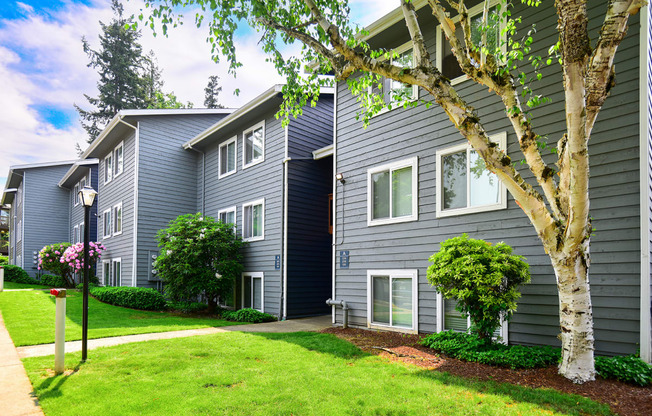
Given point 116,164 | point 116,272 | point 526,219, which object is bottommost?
point 116,272

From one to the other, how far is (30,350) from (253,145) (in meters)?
8.90

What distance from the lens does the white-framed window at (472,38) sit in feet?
24.0

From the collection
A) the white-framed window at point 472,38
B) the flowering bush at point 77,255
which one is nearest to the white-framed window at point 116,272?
the flowering bush at point 77,255

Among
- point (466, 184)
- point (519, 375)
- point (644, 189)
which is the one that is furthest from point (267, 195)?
point (644, 189)

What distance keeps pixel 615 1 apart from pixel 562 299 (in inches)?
138

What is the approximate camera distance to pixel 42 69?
21500mm

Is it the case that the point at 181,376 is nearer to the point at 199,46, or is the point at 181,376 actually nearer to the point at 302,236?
the point at 199,46

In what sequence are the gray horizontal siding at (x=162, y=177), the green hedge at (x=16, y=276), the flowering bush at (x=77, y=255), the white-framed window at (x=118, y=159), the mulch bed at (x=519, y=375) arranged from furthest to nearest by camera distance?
the green hedge at (x=16, y=276) < the flowering bush at (x=77, y=255) < the white-framed window at (x=118, y=159) < the gray horizontal siding at (x=162, y=177) < the mulch bed at (x=519, y=375)

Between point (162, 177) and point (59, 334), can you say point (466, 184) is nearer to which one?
point (59, 334)

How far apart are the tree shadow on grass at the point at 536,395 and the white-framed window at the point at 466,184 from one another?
3.21 m

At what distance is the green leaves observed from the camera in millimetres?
5953

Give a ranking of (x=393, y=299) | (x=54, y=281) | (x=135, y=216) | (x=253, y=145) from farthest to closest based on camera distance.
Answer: (x=54, y=281) < (x=135, y=216) < (x=253, y=145) < (x=393, y=299)

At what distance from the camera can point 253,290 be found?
13.3 metres

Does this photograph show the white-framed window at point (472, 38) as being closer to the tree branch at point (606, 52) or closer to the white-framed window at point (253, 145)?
the tree branch at point (606, 52)
